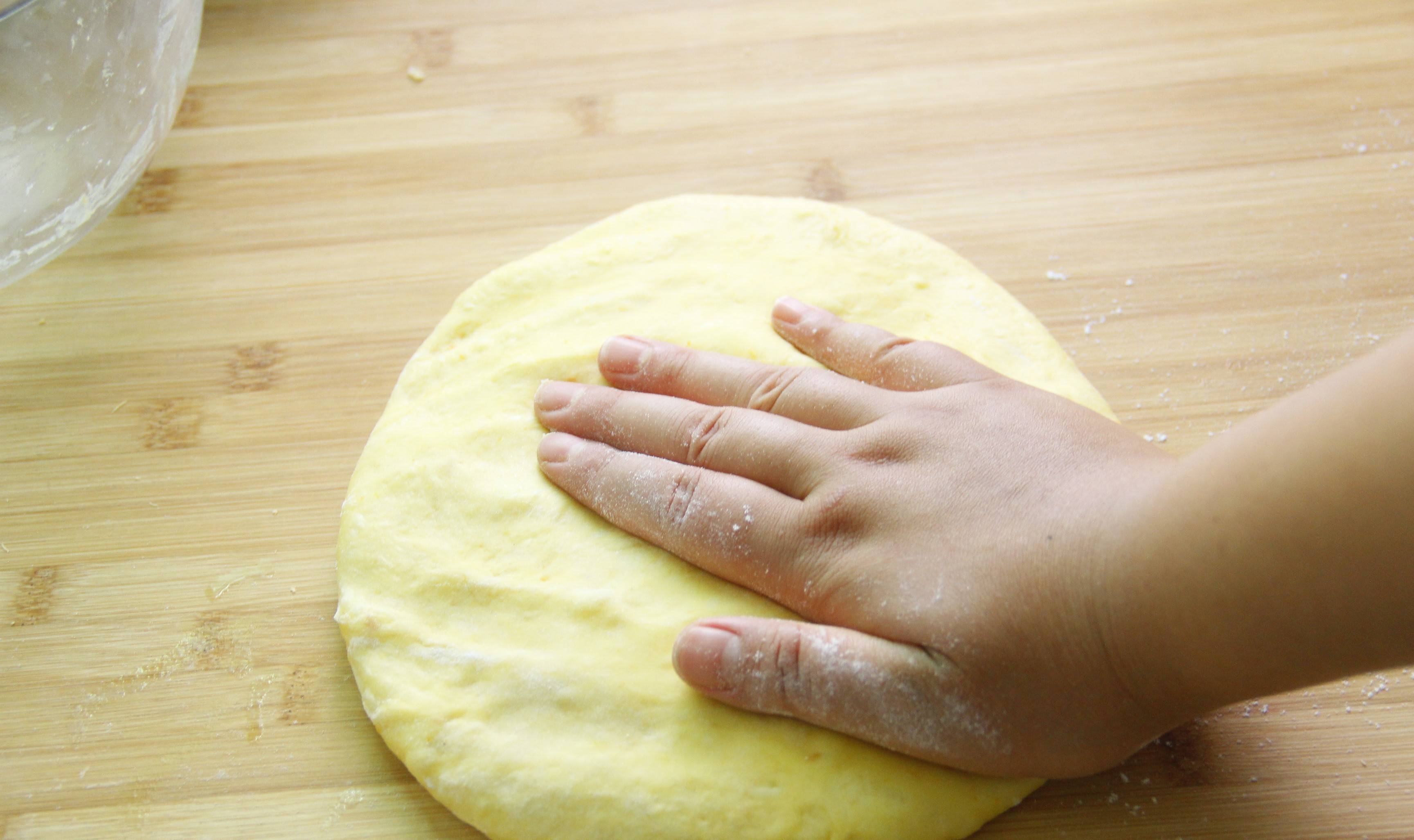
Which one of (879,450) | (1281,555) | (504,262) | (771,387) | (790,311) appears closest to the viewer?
(1281,555)

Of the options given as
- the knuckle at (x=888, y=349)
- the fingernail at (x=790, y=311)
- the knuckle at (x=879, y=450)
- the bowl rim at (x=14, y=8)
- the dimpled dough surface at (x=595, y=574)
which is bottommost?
the dimpled dough surface at (x=595, y=574)

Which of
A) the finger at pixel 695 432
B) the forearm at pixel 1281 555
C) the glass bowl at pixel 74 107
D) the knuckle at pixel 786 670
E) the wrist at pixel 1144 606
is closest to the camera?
the forearm at pixel 1281 555

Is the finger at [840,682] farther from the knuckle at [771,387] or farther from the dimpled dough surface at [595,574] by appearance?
the knuckle at [771,387]

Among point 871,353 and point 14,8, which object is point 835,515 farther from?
point 14,8

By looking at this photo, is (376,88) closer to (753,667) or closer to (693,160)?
(693,160)

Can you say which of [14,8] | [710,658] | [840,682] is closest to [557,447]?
[710,658]

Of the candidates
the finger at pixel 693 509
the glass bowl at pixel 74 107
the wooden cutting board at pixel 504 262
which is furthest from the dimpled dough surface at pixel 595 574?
the glass bowl at pixel 74 107

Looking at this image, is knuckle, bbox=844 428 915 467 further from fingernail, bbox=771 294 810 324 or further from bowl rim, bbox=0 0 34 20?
bowl rim, bbox=0 0 34 20
